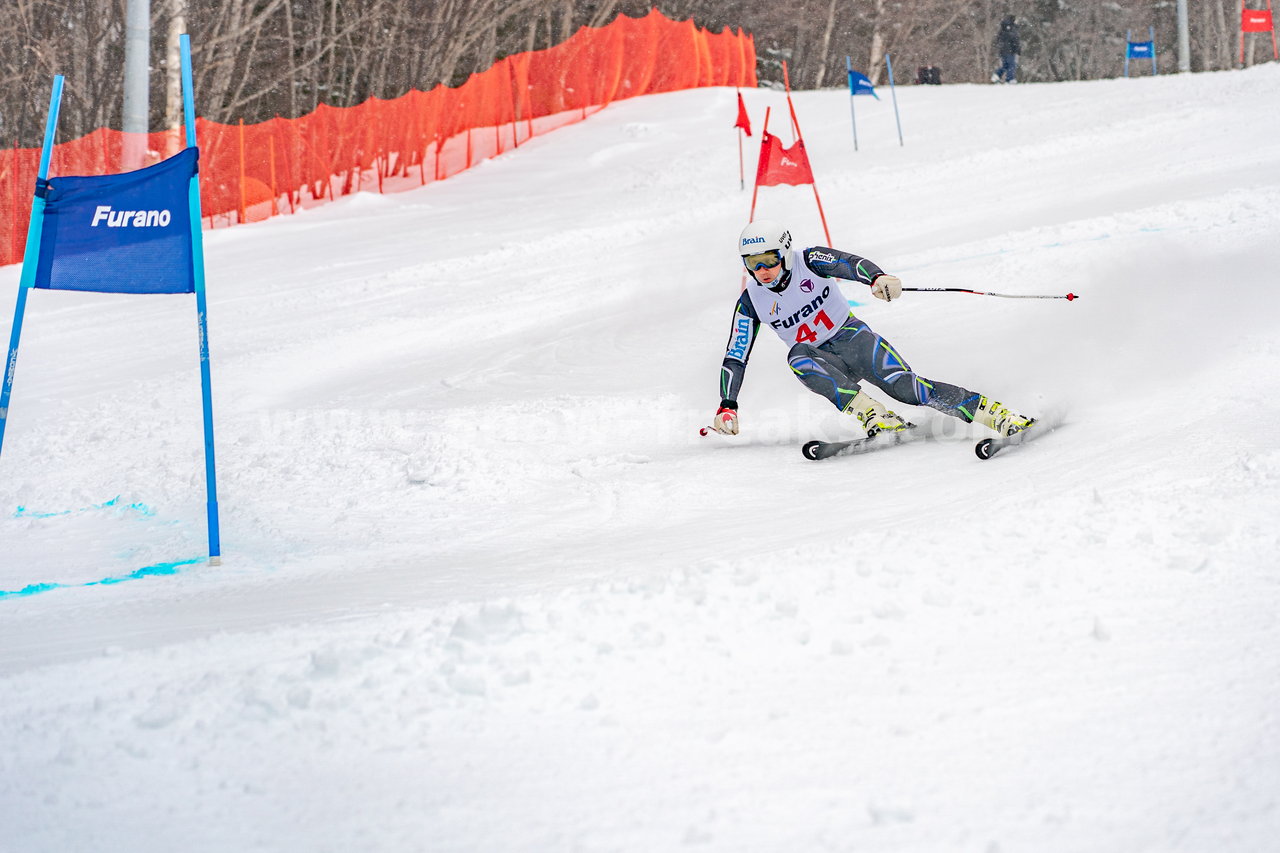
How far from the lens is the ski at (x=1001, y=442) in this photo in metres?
5.85

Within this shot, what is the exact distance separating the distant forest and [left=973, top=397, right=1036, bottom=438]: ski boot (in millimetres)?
13425

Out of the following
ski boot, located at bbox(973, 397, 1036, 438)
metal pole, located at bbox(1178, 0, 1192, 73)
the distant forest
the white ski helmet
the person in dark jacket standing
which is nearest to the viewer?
ski boot, located at bbox(973, 397, 1036, 438)

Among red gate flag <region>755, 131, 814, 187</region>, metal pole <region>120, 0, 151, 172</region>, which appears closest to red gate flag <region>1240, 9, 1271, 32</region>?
red gate flag <region>755, 131, 814, 187</region>

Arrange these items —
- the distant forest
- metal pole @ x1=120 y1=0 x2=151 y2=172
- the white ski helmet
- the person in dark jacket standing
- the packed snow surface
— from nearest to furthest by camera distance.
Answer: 1. the packed snow surface
2. the white ski helmet
3. metal pole @ x1=120 y1=0 x2=151 y2=172
4. the distant forest
5. the person in dark jacket standing

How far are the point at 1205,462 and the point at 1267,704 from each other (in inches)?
87.7

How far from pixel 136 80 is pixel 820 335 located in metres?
9.93

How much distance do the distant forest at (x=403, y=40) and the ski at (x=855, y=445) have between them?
503 inches

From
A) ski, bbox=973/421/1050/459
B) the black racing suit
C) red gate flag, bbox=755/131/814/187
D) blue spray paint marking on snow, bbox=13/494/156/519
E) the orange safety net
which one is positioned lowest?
blue spray paint marking on snow, bbox=13/494/156/519

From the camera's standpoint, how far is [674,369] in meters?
9.12

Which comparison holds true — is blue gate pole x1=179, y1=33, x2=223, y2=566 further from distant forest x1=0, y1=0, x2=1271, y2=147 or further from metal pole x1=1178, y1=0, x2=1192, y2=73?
metal pole x1=1178, y1=0, x2=1192, y2=73

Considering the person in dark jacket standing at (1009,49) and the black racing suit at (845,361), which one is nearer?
the black racing suit at (845,361)

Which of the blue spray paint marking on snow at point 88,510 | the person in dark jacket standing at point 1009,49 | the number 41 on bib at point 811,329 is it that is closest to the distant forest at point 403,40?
the person in dark jacket standing at point 1009,49

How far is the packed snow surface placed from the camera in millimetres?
2672

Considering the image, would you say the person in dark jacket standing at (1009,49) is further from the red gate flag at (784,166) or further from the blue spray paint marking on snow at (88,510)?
the blue spray paint marking on snow at (88,510)
